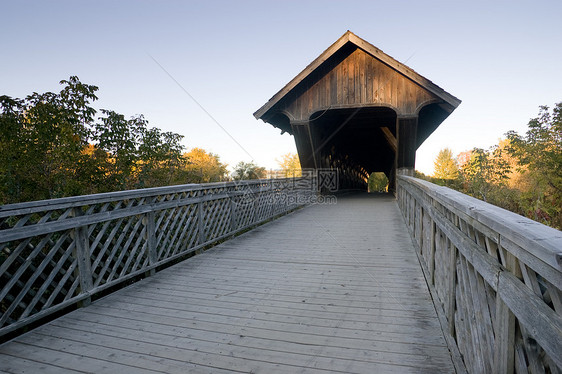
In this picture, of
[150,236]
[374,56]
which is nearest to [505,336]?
[150,236]

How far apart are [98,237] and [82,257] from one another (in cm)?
27

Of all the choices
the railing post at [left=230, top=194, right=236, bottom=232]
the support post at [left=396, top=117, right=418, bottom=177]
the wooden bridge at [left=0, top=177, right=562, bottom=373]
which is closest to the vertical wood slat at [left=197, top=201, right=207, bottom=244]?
the wooden bridge at [left=0, top=177, right=562, bottom=373]

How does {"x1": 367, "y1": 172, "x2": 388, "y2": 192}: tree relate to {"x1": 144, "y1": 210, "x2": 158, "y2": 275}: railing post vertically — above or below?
below

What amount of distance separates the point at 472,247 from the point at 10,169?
246 inches

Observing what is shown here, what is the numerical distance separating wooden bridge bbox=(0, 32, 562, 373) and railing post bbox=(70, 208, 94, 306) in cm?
1

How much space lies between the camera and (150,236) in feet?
14.6

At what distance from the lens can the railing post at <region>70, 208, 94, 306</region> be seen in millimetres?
3321

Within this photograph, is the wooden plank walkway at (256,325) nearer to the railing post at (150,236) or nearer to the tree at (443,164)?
the railing post at (150,236)

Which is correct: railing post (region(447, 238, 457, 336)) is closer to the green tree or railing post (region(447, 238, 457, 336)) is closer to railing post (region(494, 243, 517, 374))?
railing post (region(494, 243, 517, 374))

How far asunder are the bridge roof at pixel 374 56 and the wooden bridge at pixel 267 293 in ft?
20.4

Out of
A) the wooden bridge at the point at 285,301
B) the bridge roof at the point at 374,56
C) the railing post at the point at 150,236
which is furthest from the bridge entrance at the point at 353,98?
the railing post at the point at 150,236

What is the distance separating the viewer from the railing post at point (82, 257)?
3.32m

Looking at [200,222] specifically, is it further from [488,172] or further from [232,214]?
[488,172]

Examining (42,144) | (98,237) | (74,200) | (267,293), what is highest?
(42,144)
